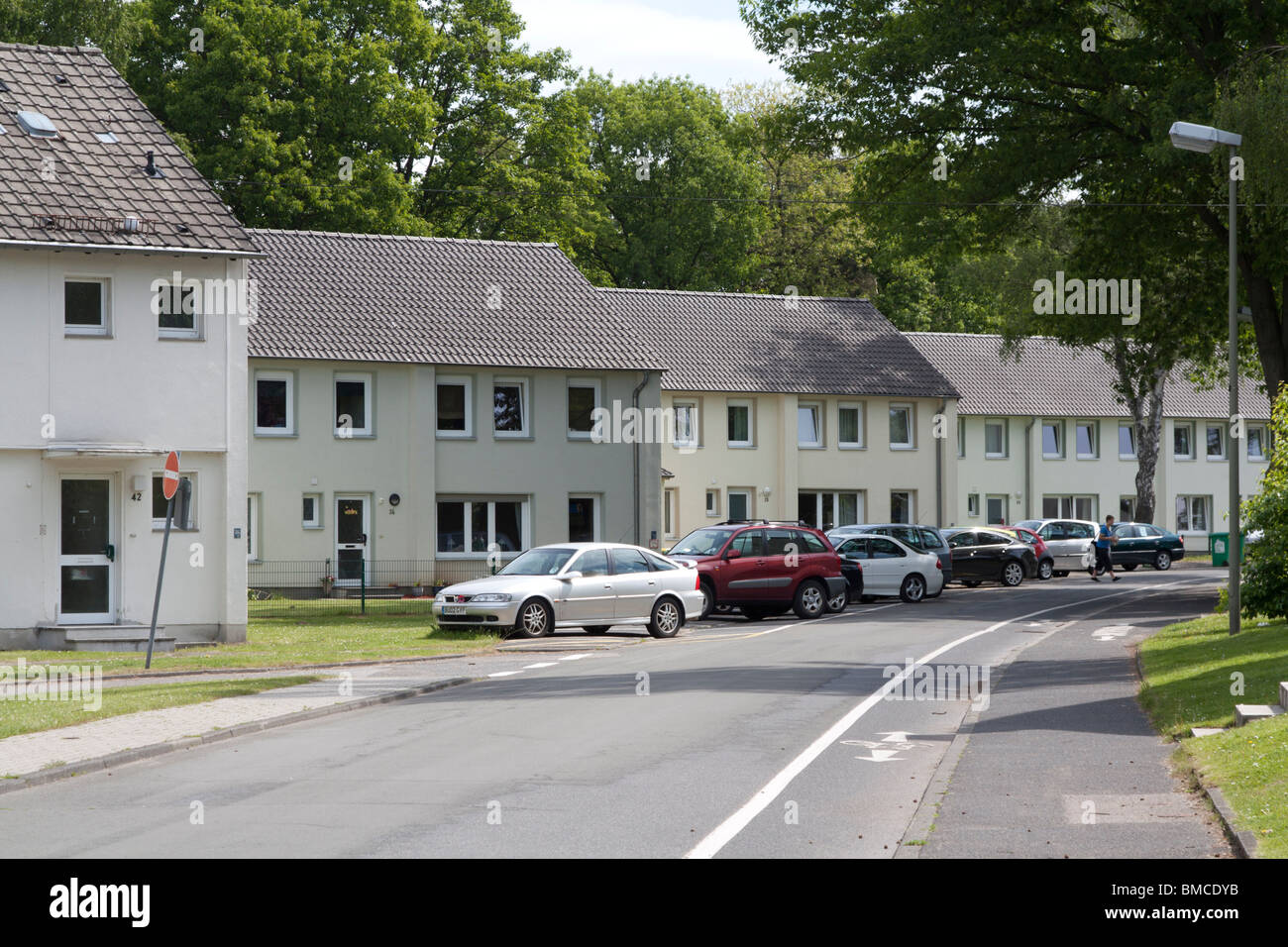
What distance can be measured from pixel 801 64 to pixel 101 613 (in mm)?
17567

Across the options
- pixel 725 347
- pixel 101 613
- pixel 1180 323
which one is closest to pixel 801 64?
pixel 1180 323

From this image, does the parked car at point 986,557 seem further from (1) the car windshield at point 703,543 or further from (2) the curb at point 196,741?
(2) the curb at point 196,741

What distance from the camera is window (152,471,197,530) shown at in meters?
25.0

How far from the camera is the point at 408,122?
2063 inches

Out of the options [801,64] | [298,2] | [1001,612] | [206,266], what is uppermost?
[298,2]

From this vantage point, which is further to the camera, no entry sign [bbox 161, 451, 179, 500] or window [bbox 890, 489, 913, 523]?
window [bbox 890, 489, 913, 523]

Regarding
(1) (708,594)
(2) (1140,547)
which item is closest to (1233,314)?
(1) (708,594)

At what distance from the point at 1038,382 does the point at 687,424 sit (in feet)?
63.8

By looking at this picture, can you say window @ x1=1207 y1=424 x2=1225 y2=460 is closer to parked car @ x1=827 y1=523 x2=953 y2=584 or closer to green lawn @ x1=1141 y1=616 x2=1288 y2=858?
parked car @ x1=827 y1=523 x2=953 y2=584

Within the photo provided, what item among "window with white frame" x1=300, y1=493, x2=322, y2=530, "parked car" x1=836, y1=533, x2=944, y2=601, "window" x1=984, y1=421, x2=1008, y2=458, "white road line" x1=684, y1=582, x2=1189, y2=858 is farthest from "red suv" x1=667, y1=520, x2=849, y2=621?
"window" x1=984, y1=421, x2=1008, y2=458

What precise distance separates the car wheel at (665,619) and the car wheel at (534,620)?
78.6 inches

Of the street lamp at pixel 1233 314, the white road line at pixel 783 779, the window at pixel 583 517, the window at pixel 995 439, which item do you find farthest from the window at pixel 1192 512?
the white road line at pixel 783 779

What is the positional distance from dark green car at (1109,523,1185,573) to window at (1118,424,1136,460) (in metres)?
12.4
